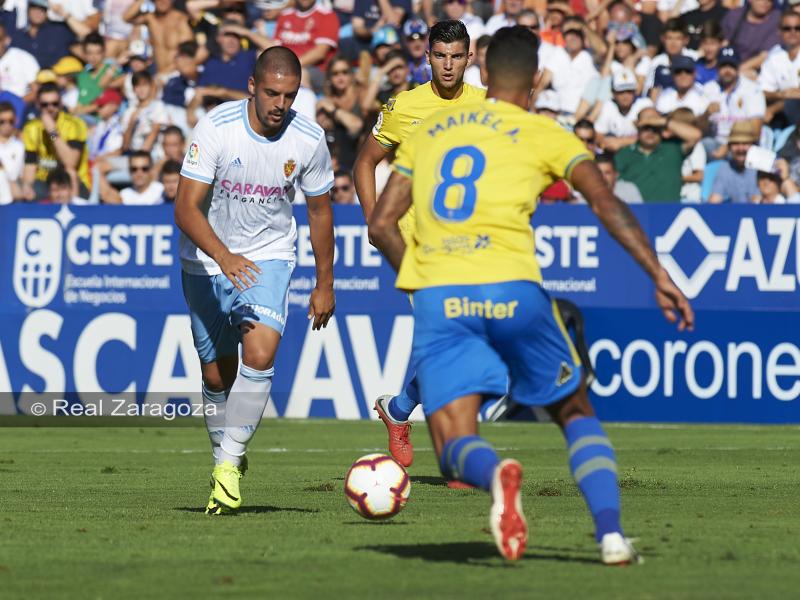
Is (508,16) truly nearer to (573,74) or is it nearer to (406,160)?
(573,74)

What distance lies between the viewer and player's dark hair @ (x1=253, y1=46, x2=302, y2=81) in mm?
8664

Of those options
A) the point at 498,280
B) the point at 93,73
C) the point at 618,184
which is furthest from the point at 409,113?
the point at 93,73

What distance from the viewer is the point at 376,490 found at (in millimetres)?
8133

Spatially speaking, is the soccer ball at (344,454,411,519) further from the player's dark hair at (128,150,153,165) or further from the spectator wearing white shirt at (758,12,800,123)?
the spectator wearing white shirt at (758,12,800,123)

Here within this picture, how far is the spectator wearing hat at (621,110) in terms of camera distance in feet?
65.6

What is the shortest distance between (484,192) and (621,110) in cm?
1409

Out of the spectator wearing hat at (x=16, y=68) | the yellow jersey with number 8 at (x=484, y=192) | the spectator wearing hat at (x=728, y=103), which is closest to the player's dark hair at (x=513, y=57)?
the yellow jersey with number 8 at (x=484, y=192)

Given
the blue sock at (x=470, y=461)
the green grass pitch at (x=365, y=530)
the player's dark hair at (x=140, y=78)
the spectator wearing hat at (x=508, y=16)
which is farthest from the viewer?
the player's dark hair at (x=140, y=78)

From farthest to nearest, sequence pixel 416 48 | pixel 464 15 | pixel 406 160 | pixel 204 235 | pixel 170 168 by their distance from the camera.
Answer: pixel 464 15, pixel 416 48, pixel 170 168, pixel 204 235, pixel 406 160

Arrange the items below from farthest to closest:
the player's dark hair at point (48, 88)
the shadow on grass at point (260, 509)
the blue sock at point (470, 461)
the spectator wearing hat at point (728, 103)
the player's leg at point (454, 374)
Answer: the player's dark hair at point (48, 88) → the spectator wearing hat at point (728, 103) → the shadow on grass at point (260, 509) → the player's leg at point (454, 374) → the blue sock at point (470, 461)

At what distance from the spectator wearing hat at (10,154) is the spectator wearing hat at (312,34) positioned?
3750 mm

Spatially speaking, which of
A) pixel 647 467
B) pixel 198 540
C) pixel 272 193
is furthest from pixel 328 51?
pixel 198 540

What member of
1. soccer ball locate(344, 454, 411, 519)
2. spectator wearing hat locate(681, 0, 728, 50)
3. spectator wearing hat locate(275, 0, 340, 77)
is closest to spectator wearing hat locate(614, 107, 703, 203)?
spectator wearing hat locate(681, 0, 728, 50)

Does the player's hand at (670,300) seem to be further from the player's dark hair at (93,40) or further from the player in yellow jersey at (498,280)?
the player's dark hair at (93,40)
